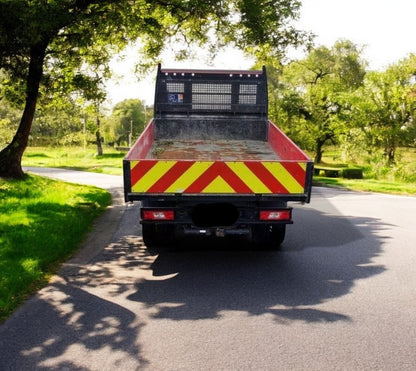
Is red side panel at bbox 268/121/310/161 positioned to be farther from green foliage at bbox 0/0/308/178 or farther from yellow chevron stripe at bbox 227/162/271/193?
green foliage at bbox 0/0/308/178

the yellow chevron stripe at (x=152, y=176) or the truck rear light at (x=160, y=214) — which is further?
the truck rear light at (x=160, y=214)

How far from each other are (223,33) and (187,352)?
1336 centimetres

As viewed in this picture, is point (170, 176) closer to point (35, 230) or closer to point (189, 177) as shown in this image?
point (189, 177)

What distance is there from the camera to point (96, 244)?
7.27 meters

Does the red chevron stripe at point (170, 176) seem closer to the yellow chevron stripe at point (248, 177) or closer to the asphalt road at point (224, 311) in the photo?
the yellow chevron stripe at point (248, 177)

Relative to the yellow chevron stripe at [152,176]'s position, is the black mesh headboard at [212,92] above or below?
above

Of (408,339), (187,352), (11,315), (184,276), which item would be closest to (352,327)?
(408,339)

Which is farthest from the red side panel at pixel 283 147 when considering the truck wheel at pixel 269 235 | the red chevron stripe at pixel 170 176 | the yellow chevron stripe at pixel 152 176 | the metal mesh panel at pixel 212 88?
the yellow chevron stripe at pixel 152 176

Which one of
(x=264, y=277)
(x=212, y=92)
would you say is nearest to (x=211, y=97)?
(x=212, y=92)

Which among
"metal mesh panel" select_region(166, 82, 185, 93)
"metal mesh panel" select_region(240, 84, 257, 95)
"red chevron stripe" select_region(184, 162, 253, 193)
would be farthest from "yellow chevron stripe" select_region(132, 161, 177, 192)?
"metal mesh panel" select_region(240, 84, 257, 95)

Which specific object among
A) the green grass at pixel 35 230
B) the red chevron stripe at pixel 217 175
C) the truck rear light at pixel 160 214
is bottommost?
the green grass at pixel 35 230

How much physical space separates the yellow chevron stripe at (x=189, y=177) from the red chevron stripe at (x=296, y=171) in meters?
0.98

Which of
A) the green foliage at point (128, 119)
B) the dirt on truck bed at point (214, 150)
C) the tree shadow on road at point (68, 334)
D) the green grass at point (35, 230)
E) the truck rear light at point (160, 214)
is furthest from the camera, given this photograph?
the green foliage at point (128, 119)

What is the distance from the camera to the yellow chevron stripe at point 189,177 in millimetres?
5312
